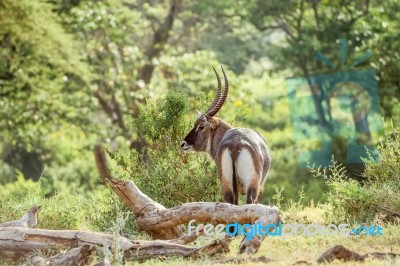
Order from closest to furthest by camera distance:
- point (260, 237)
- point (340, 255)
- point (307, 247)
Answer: point (340, 255) → point (260, 237) → point (307, 247)

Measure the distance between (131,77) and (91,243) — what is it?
16922 millimetres

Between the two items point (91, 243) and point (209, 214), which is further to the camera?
point (209, 214)

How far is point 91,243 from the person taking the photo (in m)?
9.12

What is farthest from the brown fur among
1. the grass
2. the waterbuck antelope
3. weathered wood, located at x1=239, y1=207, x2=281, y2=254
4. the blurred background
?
weathered wood, located at x1=239, y1=207, x2=281, y2=254

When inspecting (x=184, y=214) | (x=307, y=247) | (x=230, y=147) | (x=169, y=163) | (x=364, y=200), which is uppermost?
(x=230, y=147)

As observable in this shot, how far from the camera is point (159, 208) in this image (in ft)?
33.8

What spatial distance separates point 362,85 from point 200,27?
11.4m

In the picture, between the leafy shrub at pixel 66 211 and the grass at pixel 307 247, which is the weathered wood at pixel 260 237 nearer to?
the grass at pixel 307 247

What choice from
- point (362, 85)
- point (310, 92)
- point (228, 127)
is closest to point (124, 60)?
point (310, 92)

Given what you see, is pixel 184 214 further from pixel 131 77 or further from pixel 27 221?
pixel 131 77

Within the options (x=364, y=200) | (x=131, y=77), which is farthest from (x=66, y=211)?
(x=131, y=77)

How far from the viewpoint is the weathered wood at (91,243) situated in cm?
884

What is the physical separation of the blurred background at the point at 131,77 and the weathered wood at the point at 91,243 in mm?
3494

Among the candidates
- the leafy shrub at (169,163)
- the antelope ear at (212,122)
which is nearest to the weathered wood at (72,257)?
the antelope ear at (212,122)
